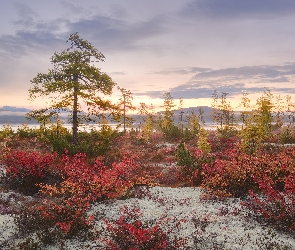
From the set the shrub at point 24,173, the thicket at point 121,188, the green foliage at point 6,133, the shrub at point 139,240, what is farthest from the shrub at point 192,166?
the green foliage at point 6,133

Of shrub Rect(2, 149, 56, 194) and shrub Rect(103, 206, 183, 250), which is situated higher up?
shrub Rect(2, 149, 56, 194)

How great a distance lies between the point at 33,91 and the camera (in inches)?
858

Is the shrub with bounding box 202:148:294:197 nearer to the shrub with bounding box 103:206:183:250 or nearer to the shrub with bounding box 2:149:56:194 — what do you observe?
the shrub with bounding box 103:206:183:250

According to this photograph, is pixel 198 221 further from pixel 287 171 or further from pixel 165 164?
pixel 165 164

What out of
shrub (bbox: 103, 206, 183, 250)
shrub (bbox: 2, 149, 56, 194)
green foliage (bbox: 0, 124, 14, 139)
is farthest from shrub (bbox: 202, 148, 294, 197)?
green foliage (bbox: 0, 124, 14, 139)

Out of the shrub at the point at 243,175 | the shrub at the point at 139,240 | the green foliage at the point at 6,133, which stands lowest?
the shrub at the point at 139,240

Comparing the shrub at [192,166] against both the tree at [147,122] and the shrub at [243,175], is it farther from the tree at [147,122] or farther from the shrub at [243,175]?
the tree at [147,122]

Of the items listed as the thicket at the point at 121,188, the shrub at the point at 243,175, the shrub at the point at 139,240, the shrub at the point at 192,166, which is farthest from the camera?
the shrub at the point at 192,166

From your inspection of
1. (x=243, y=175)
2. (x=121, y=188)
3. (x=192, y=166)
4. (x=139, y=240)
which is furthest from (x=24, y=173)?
(x=243, y=175)

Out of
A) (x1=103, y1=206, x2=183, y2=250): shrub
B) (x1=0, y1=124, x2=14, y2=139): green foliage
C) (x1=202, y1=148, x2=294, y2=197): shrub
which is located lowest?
(x1=103, y1=206, x2=183, y2=250): shrub

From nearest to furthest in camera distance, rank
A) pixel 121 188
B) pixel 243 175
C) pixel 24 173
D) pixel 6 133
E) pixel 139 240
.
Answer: pixel 139 240, pixel 243 175, pixel 121 188, pixel 24 173, pixel 6 133

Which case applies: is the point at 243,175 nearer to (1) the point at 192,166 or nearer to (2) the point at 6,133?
(1) the point at 192,166

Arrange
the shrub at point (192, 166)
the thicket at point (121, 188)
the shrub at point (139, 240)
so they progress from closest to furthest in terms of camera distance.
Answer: the shrub at point (139, 240)
the thicket at point (121, 188)
the shrub at point (192, 166)

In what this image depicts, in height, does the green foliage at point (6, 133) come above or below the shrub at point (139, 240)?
above
